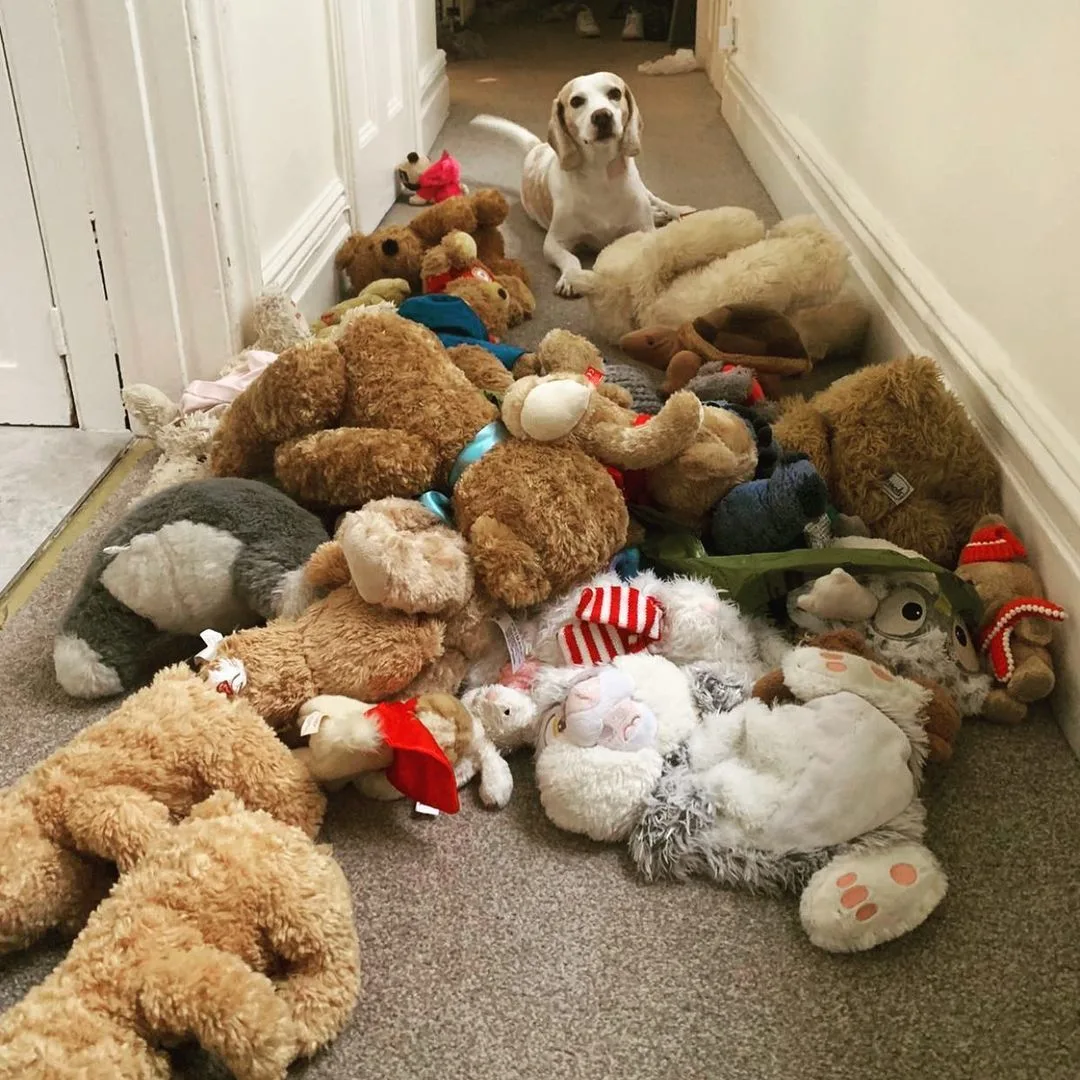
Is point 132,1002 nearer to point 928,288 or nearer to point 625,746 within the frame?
point 625,746

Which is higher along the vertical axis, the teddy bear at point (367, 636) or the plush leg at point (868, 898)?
the teddy bear at point (367, 636)

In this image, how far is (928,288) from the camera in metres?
1.55

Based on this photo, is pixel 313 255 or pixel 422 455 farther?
pixel 313 255

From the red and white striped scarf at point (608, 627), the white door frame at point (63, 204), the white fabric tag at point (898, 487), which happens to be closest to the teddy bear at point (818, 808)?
the red and white striped scarf at point (608, 627)

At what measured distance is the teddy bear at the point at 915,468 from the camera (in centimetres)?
122

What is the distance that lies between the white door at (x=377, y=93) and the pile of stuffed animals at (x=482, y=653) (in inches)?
42.0

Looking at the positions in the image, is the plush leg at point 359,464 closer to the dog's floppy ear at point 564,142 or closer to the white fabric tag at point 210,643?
the white fabric tag at point 210,643

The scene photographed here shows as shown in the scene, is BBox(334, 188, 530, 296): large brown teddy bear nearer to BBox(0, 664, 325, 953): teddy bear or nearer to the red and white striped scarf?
the red and white striped scarf

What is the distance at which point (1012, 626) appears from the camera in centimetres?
104

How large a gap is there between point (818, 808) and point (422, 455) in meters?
0.56

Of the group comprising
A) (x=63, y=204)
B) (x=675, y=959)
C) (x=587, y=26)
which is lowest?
(x=587, y=26)

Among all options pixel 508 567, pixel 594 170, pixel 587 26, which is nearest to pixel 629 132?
pixel 594 170

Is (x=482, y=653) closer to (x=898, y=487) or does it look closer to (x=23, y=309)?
(x=898, y=487)

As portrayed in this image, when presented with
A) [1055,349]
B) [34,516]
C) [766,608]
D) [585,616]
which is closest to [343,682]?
[585,616]
